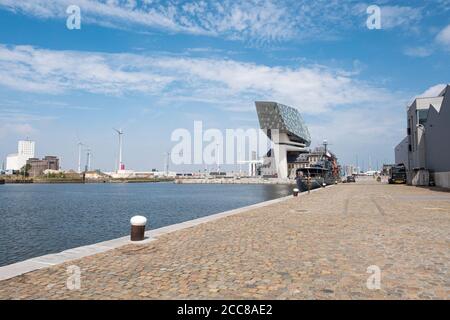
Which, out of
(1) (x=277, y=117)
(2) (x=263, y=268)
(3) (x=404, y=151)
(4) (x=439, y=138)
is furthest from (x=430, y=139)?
(1) (x=277, y=117)

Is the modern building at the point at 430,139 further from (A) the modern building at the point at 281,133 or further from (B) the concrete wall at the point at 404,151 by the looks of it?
(A) the modern building at the point at 281,133

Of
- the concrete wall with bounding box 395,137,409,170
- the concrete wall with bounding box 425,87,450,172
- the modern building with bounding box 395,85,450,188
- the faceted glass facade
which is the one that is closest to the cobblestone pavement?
the concrete wall with bounding box 425,87,450,172

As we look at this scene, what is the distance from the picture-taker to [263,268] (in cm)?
709

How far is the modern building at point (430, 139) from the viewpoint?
4222 cm

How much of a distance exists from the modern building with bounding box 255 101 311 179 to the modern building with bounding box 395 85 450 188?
90.0 meters

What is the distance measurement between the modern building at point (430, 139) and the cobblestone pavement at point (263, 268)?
36.4 m

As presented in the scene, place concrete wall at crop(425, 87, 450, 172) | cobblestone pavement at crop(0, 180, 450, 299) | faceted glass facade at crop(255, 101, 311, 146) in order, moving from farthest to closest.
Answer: faceted glass facade at crop(255, 101, 311, 146), concrete wall at crop(425, 87, 450, 172), cobblestone pavement at crop(0, 180, 450, 299)

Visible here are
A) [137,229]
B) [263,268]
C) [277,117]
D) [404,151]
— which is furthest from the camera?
[277,117]

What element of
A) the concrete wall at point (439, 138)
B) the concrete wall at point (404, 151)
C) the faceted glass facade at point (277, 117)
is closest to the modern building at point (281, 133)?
the faceted glass facade at point (277, 117)

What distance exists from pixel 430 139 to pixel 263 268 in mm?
53734

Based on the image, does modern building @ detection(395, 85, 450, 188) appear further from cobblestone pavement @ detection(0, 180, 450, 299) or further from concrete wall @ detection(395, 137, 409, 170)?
cobblestone pavement @ detection(0, 180, 450, 299)

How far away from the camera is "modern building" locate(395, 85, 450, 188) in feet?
139

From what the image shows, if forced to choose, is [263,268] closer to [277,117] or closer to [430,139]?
[430,139]
